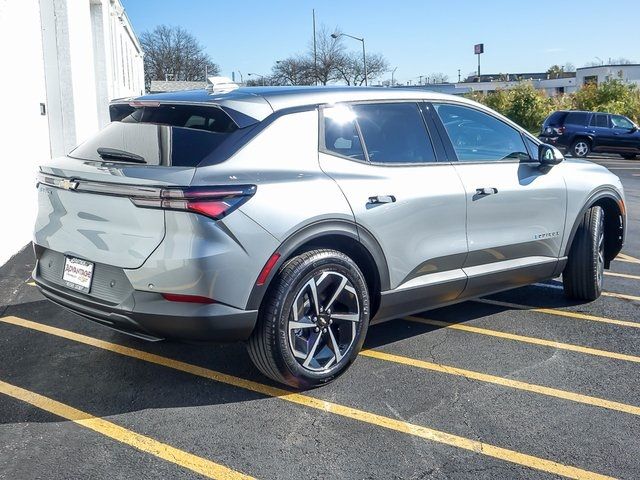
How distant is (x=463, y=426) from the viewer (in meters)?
3.43

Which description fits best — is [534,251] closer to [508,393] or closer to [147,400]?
[508,393]

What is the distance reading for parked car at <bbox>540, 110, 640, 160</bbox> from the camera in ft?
75.5

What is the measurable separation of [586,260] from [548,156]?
1.05 m

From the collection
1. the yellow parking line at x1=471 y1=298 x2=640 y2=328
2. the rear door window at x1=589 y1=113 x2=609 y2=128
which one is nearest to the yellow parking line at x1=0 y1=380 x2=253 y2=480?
the yellow parking line at x1=471 y1=298 x2=640 y2=328

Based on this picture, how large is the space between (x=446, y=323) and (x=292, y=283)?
1.99 meters

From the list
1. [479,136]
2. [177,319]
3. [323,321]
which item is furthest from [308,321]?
[479,136]

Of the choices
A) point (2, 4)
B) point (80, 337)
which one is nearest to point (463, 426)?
point (80, 337)

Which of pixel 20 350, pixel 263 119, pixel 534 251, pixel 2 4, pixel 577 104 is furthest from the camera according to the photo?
pixel 577 104

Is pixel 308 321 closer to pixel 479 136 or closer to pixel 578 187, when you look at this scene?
pixel 479 136

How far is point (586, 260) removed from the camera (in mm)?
5492

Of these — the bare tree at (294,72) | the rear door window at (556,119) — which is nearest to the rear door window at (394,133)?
the rear door window at (556,119)

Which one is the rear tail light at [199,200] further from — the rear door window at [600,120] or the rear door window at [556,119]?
the rear door window at [600,120]

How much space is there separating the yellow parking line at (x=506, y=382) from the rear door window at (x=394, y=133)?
131 cm

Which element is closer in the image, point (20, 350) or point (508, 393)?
point (508, 393)
